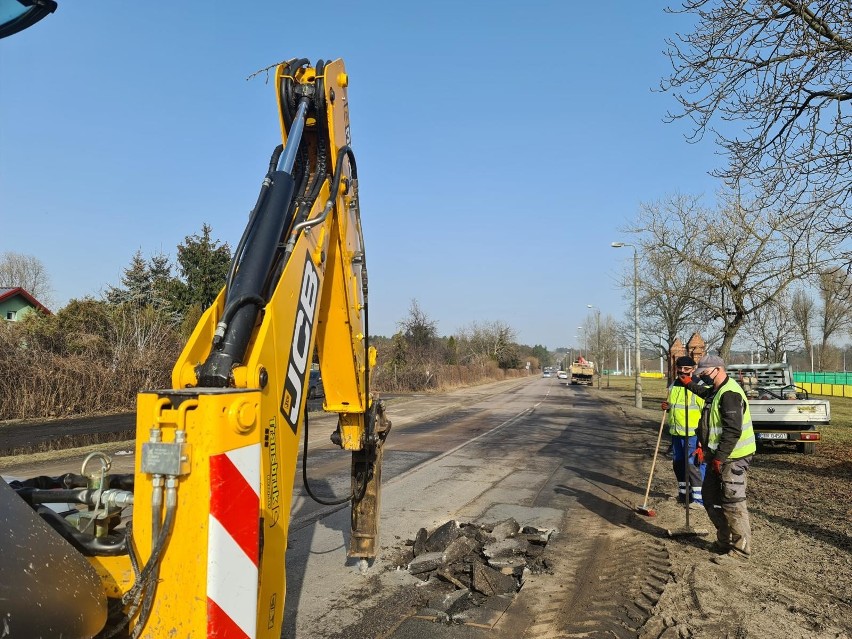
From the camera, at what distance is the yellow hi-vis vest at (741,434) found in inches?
238

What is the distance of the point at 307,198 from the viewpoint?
305 cm

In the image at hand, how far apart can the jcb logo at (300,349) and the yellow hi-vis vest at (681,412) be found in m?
6.62

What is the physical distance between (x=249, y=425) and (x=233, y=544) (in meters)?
0.36

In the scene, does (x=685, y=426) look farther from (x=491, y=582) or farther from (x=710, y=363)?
(x=491, y=582)

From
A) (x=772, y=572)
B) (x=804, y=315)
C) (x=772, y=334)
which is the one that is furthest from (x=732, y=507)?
(x=804, y=315)

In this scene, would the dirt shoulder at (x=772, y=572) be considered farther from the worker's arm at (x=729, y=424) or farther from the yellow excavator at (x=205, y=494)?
the yellow excavator at (x=205, y=494)

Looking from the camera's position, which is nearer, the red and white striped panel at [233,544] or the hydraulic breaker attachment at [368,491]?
the red and white striped panel at [233,544]

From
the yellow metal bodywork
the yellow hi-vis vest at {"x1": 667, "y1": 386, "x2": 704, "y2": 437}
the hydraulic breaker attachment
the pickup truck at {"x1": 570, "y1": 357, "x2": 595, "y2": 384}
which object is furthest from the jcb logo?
the pickup truck at {"x1": 570, "y1": 357, "x2": 595, "y2": 384}

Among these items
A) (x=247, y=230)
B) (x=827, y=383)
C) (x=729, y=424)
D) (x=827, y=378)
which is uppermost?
(x=247, y=230)

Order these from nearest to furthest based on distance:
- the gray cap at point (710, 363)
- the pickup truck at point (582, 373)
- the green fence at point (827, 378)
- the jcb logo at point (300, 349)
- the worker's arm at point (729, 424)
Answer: the jcb logo at point (300, 349) → the worker's arm at point (729, 424) → the gray cap at point (710, 363) → the green fence at point (827, 378) → the pickup truck at point (582, 373)

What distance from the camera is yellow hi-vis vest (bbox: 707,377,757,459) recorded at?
605cm

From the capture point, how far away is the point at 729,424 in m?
6.03

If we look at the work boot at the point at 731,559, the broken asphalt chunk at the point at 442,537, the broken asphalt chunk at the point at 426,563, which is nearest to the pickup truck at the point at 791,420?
the work boot at the point at 731,559

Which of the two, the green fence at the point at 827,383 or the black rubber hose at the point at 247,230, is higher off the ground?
the black rubber hose at the point at 247,230
